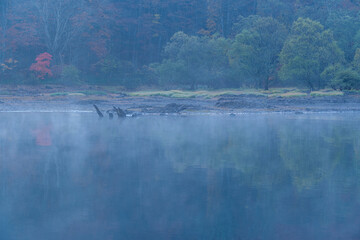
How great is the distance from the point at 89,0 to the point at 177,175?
44170 mm

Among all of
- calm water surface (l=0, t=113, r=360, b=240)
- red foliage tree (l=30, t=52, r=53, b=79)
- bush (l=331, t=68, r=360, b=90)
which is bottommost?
calm water surface (l=0, t=113, r=360, b=240)

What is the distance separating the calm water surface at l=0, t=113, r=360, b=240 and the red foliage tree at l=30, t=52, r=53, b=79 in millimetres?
29119

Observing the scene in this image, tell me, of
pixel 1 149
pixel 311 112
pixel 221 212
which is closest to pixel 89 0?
pixel 311 112

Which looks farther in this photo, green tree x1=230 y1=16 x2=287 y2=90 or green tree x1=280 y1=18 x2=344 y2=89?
green tree x1=230 y1=16 x2=287 y2=90

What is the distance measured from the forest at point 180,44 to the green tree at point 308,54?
8cm

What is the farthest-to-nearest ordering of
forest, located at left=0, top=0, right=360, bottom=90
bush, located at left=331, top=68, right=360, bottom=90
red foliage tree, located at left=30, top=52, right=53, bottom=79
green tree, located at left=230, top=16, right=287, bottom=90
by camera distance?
red foliage tree, located at left=30, top=52, right=53, bottom=79
green tree, located at left=230, top=16, right=287, bottom=90
forest, located at left=0, top=0, right=360, bottom=90
bush, located at left=331, top=68, right=360, bottom=90

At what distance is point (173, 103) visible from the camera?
28.0 m

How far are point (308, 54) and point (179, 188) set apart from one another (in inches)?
1299

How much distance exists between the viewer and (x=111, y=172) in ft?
29.7

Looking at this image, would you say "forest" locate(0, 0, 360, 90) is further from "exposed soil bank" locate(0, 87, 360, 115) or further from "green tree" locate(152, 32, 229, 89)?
"exposed soil bank" locate(0, 87, 360, 115)

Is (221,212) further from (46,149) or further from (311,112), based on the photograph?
(311,112)

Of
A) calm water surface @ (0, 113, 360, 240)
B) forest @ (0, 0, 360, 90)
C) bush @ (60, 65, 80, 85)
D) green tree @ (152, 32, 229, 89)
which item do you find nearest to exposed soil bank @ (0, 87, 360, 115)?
forest @ (0, 0, 360, 90)

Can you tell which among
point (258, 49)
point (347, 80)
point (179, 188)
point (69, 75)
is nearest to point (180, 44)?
point (258, 49)

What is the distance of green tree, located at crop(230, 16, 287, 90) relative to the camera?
1617 inches
